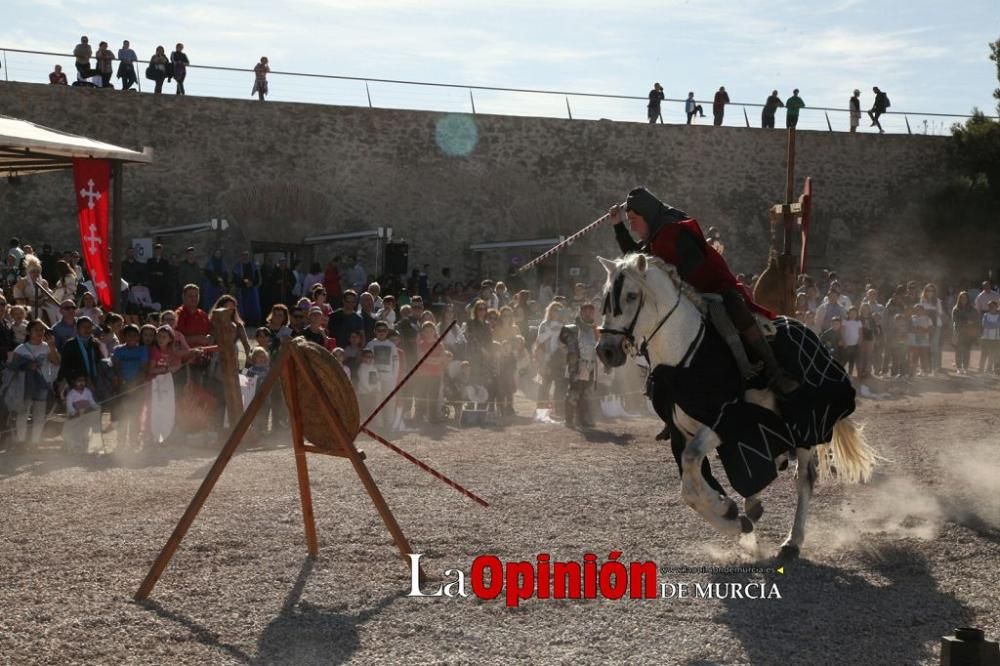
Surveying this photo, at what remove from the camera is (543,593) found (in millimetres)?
6703

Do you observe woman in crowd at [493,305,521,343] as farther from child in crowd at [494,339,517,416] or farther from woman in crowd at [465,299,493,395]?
woman in crowd at [465,299,493,395]

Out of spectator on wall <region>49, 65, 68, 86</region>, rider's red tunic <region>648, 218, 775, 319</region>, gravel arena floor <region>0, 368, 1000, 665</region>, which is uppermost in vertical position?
spectator on wall <region>49, 65, 68, 86</region>

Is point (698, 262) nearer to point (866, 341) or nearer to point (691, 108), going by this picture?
point (866, 341)

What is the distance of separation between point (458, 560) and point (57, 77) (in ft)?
75.0

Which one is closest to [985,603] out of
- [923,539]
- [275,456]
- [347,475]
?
[923,539]

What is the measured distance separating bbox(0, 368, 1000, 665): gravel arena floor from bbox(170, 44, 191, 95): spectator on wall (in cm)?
1795

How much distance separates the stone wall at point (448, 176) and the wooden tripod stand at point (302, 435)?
21.1 m

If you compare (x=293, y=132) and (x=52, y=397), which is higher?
(x=293, y=132)

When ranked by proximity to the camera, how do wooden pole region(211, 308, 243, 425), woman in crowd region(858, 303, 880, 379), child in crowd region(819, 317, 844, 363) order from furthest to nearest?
woman in crowd region(858, 303, 880, 379) → child in crowd region(819, 317, 844, 363) → wooden pole region(211, 308, 243, 425)

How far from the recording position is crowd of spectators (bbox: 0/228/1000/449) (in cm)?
1220

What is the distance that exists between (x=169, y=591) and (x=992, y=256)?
109 ft

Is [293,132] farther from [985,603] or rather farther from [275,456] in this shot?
[985,603]

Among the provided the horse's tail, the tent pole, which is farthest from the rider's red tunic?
the tent pole

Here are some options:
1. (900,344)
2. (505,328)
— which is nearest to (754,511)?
(505,328)
